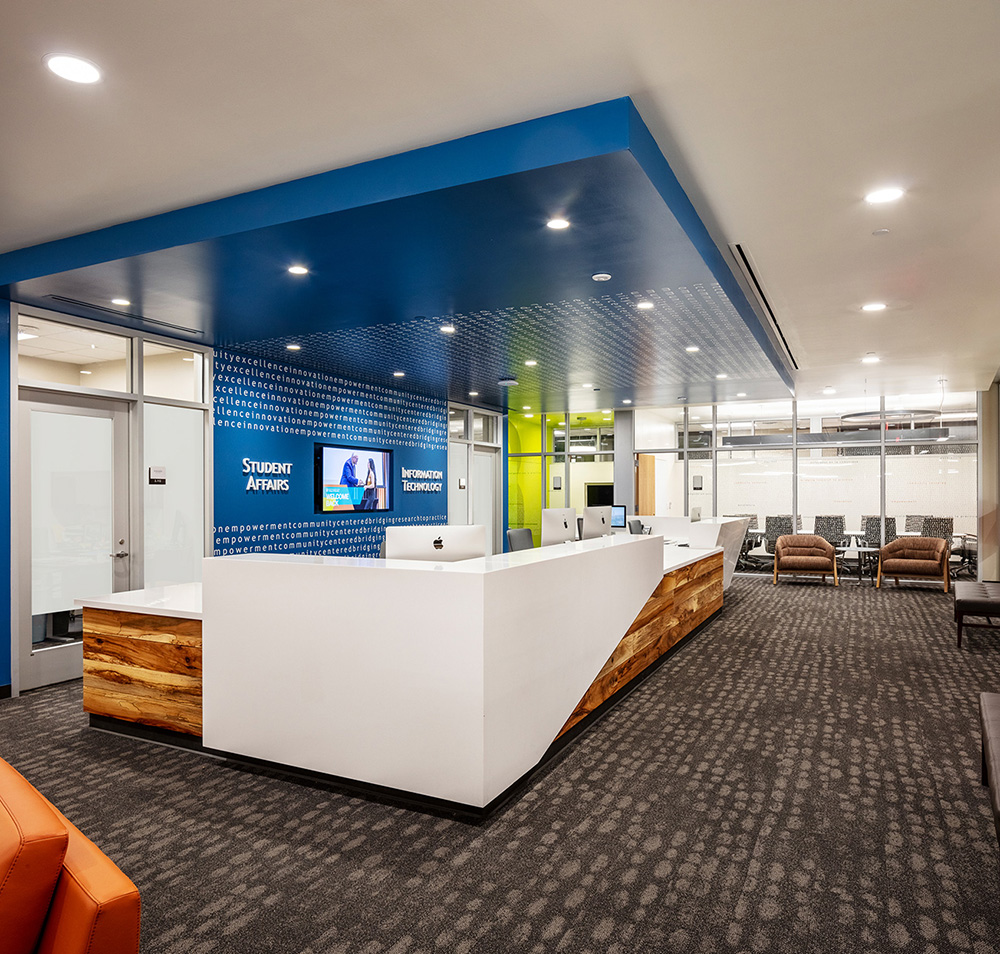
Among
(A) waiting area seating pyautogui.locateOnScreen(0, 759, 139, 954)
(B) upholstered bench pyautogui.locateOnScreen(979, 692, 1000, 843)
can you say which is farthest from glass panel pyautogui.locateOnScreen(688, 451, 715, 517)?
(A) waiting area seating pyautogui.locateOnScreen(0, 759, 139, 954)

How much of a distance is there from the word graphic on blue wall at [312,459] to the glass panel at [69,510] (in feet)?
3.77

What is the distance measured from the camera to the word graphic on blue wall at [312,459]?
7.03m

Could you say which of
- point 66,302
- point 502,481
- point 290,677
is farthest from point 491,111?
point 502,481

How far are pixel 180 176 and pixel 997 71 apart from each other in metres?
3.78

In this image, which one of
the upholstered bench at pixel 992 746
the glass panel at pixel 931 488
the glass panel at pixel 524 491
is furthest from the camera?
the glass panel at pixel 524 491

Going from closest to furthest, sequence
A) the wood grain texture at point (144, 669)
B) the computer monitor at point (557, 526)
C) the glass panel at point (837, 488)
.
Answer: the wood grain texture at point (144, 669)
the computer monitor at point (557, 526)
the glass panel at point (837, 488)

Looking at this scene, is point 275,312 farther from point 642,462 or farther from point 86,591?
point 642,462

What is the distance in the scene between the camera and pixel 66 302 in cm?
517

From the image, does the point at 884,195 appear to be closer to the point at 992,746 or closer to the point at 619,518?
the point at 992,746

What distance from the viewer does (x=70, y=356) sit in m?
5.53

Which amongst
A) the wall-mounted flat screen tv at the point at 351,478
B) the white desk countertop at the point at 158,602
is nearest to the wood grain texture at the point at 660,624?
the white desk countertop at the point at 158,602

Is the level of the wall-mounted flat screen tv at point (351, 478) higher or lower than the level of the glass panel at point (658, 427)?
lower

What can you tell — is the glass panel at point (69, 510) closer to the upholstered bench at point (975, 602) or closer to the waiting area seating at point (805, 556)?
the upholstered bench at point (975, 602)

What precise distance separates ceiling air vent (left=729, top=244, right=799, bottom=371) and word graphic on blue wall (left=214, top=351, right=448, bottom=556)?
484cm
